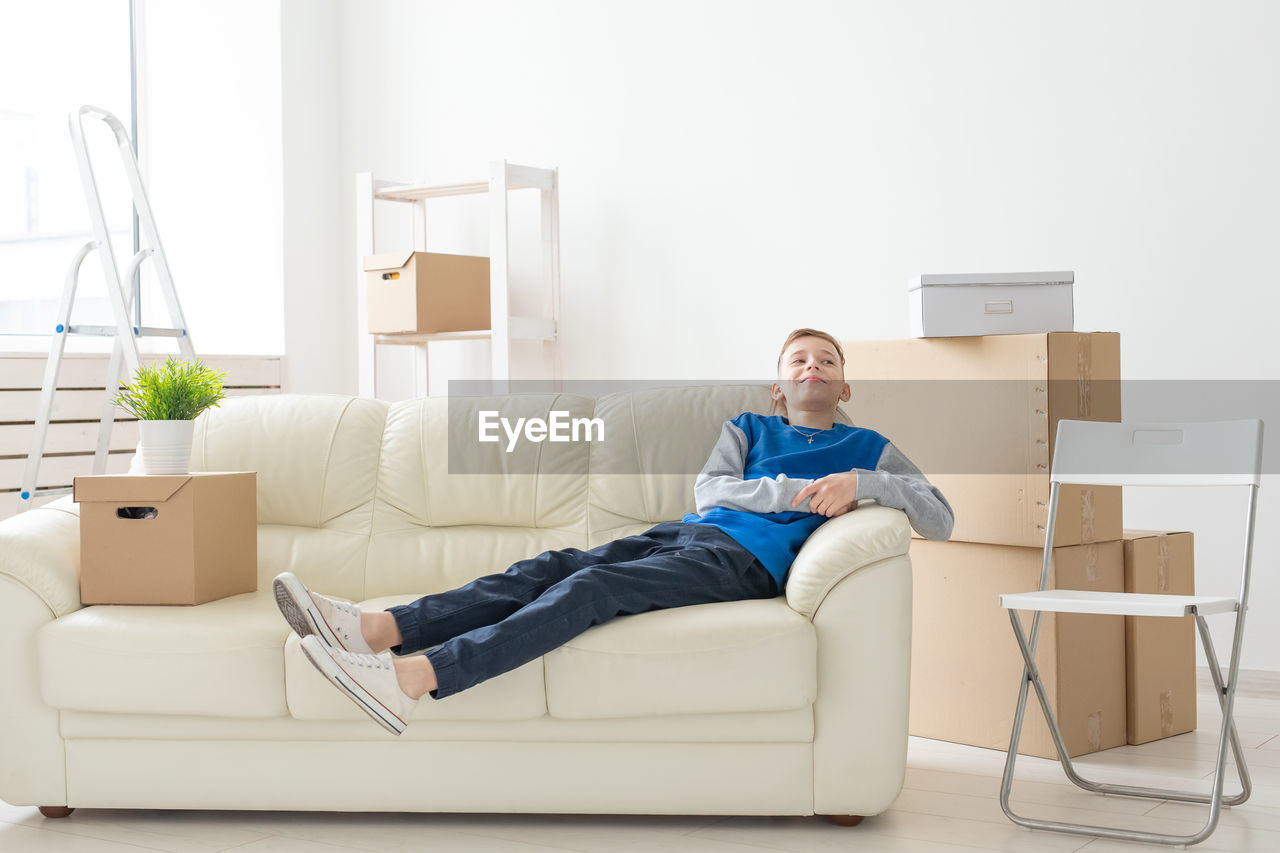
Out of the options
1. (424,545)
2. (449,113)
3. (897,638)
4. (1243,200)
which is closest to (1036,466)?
(897,638)

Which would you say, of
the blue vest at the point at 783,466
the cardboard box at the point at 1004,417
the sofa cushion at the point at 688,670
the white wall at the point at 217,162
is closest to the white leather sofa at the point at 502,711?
the sofa cushion at the point at 688,670

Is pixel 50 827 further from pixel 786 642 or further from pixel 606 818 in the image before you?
pixel 786 642

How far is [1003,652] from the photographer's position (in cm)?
267

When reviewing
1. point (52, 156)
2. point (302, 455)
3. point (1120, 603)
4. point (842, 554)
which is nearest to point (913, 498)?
point (842, 554)

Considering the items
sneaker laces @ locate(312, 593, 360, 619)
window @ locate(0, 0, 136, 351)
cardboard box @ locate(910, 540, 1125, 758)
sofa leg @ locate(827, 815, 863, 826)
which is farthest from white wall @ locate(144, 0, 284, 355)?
sofa leg @ locate(827, 815, 863, 826)

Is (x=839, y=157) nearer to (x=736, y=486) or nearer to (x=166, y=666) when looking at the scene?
(x=736, y=486)

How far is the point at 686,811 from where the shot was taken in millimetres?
2150

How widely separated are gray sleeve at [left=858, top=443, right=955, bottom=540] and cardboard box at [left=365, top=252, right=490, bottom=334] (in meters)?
2.05

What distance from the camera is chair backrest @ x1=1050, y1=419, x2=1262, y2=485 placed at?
7.36 feet

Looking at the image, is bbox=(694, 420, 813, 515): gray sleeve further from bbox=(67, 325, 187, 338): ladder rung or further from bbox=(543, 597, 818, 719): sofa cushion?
bbox=(67, 325, 187, 338): ladder rung

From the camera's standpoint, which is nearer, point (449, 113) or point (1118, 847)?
point (1118, 847)

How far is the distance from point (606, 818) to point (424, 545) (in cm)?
78

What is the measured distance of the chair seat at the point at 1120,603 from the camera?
2.03 metres

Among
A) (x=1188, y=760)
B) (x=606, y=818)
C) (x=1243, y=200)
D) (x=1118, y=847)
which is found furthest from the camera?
(x=1243, y=200)
